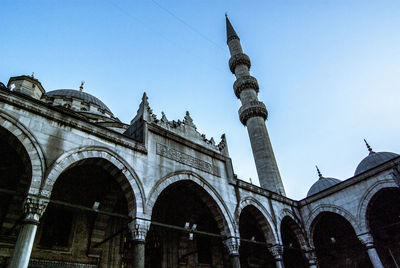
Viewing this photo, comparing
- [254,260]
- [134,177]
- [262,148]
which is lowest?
[254,260]

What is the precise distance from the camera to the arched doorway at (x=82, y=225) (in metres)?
7.85

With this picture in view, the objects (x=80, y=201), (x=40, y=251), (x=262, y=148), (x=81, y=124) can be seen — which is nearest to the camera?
(x=81, y=124)

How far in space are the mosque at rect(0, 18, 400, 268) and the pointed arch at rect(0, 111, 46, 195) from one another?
20 millimetres

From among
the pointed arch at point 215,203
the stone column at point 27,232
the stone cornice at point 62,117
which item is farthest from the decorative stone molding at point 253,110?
the stone column at point 27,232

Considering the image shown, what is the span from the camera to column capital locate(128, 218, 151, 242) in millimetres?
6789

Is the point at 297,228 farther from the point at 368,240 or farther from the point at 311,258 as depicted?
the point at 368,240

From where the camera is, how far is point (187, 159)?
30.9 ft

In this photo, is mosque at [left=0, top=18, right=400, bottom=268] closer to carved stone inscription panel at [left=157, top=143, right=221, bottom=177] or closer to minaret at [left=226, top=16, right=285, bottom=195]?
carved stone inscription panel at [left=157, top=143, right=221, bottom=177]

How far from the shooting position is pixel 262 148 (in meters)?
18.7

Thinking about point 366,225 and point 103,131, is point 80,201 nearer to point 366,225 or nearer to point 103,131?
point 103,131

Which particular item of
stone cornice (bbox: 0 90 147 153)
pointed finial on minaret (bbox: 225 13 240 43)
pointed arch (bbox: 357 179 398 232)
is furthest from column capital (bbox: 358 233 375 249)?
pointed finial on minaret (bbox: 225 13 240 43)

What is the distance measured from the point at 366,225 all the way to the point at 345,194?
59.2 inches

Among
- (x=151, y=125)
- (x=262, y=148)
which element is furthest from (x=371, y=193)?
(x=151, y=125)

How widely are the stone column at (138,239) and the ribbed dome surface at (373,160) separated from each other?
50.7 ft
